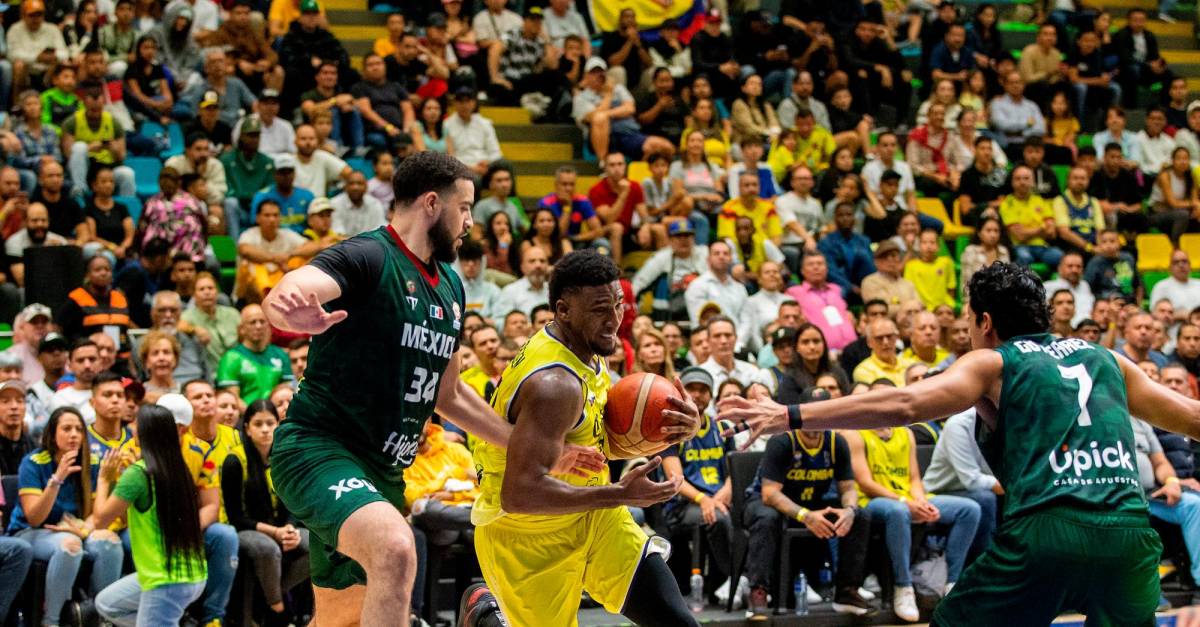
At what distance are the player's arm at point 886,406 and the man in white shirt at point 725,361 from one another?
645 centimetres

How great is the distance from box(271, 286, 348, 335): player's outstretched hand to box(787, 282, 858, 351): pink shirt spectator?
Result: 8965 mm

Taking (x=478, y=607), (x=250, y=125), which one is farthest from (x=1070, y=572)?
(x=250, y=125)

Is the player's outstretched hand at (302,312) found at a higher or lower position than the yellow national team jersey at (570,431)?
higher

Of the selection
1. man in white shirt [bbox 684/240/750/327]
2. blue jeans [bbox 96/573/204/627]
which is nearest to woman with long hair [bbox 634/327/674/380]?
man in white shirt [bbox 684/240/750/327]

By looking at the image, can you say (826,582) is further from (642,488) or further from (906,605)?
(642,488)

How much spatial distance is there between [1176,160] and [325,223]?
1068 centimetres

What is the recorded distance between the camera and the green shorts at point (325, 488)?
5188 mm

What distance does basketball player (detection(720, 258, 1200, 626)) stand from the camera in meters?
5.00

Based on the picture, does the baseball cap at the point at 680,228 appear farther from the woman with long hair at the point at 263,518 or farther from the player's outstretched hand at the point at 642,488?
the player's outstretched hand at the point at 642,488

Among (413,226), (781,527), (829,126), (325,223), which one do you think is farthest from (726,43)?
(413,226)

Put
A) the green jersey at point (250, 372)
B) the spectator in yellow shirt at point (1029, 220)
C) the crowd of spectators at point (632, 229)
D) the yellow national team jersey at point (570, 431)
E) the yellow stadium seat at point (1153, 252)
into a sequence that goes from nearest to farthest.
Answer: the yellow national team jersey at point (570, 431), the crowd of spectators at point (632, 229), the green jersey at point (250, 372), the spectator in yellow shirt at point (1029, 220), the yellow stadium seat at point (1153, 252)

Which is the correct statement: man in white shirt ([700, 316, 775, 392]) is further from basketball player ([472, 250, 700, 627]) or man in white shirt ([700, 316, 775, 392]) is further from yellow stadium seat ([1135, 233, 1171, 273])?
yellow stadium seat ([1135, 233, 1171, 273])

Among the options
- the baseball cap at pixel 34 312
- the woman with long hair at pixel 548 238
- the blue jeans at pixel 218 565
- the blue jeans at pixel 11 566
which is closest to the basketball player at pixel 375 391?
the blue jeans at pixel 218 565

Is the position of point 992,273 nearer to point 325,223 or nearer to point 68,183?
point 325,223
